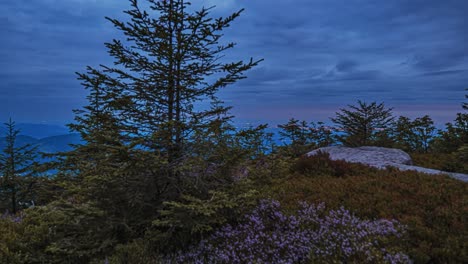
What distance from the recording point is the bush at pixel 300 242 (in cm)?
382

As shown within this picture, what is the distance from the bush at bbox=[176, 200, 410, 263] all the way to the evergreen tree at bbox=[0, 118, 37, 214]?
1255 cm

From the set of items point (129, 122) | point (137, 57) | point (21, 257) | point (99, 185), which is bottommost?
point (21, 257)

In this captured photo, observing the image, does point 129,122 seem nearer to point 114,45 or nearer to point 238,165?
point 114,45

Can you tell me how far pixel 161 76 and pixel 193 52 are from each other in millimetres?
823

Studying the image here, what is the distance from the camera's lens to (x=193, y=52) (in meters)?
5.11

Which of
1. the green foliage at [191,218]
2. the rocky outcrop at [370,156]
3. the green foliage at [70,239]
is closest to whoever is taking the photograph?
the green foliage at [191,218]

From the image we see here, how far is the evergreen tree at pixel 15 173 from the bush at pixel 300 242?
12548 millimetres

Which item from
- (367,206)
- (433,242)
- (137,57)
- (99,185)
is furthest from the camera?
(367,206)

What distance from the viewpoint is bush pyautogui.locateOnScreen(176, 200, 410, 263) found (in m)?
3.82

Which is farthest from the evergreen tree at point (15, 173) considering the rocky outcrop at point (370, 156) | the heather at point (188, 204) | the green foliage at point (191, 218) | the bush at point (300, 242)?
the rocky outcrop at point (370, 156)

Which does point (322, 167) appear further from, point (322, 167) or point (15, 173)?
point (15, 173)

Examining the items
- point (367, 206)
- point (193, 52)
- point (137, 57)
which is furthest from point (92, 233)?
point (367, 206)

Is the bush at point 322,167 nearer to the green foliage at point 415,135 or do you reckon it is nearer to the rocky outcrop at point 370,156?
the rocky outcrop at point 370,156

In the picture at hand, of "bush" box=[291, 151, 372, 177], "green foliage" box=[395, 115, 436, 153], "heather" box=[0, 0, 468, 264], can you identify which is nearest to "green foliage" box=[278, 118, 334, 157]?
"green foliage" box=[395, 115, 436, 153]
